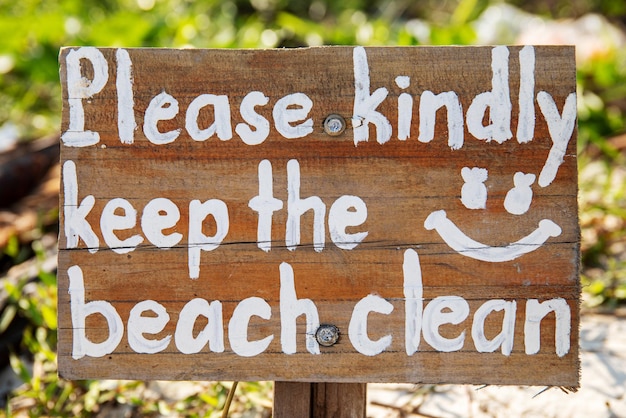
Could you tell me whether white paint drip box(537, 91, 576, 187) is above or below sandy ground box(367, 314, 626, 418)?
above

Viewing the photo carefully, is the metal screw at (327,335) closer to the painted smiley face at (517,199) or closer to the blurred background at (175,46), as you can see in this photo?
the painted smiley face at (517,199)

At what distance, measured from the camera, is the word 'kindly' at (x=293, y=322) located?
1.10m

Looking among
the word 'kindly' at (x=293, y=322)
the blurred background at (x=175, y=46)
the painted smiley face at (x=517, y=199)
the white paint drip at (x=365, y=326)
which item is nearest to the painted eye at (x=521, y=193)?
the painted smiley face at (x=517, y=199)

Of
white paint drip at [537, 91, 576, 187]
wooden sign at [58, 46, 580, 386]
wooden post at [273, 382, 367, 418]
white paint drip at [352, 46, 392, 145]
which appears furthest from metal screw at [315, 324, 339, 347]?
white paint drip at [537, 91, 576, 187]

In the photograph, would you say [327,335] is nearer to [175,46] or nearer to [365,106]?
[365,106]

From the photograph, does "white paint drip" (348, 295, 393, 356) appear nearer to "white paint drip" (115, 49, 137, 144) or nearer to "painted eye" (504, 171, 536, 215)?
"painted eye" (504, 171, 536, 215)

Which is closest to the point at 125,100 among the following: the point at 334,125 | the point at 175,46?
the point at 334,125

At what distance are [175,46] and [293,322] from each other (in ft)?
7.67

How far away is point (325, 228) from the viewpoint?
1110mm

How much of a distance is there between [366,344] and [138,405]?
0.72 m

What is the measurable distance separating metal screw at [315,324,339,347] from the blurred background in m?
0.43

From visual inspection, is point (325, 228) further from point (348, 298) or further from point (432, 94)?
point (432, 94)

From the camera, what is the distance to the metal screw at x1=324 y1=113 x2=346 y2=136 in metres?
1.10

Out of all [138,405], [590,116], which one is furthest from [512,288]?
[590,116]
